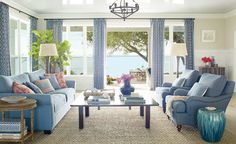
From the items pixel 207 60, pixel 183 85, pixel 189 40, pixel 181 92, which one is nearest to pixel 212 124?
pixel 181 92

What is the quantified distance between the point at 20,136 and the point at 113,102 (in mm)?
1711

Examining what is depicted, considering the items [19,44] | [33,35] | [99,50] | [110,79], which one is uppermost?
[33,35]

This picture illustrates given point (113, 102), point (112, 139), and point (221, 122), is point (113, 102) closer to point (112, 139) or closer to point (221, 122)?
point (112, 139)

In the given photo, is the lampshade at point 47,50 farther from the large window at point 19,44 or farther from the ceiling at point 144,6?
the ceiling at point 144,6

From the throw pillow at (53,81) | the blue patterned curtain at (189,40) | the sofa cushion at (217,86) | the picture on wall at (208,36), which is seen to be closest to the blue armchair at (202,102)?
the sofa cushion at (217,86)

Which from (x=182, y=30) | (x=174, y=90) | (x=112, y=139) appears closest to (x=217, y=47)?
(x=182, y=30)

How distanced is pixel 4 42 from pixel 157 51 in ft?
16.3

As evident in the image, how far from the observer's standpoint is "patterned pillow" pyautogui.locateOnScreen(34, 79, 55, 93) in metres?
5.70

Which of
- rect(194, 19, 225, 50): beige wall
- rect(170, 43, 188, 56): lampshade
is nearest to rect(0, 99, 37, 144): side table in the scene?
rect(170, 43, 188, 56): lampshade

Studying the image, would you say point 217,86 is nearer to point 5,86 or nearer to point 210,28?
point 5,86

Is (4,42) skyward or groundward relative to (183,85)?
skyward

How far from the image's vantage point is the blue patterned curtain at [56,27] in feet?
30.6

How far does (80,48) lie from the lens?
985 centimetres

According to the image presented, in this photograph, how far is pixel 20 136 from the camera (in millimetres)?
3791
